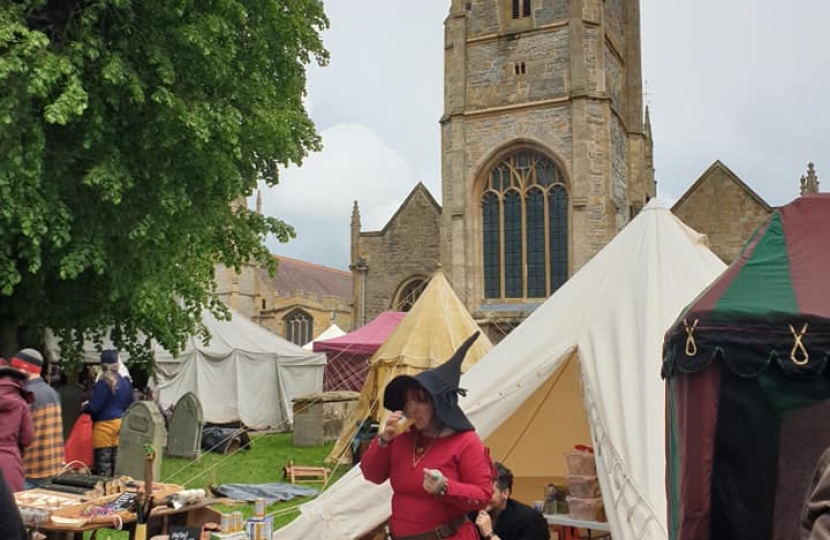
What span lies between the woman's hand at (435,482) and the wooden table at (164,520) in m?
2.18

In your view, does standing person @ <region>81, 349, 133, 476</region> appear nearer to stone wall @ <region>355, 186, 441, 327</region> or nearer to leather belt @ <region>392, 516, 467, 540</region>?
leather belt @ <region>392, 516, 467, 540</region>

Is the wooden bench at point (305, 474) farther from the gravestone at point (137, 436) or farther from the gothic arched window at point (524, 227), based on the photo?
the gothic arched window at point (524, 227)

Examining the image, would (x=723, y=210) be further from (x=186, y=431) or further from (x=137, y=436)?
(x=137, y=436)

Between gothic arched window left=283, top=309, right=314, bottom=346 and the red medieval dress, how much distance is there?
41330mm

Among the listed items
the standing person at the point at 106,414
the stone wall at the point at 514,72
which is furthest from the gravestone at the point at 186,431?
the stone wall at the point at 514,72

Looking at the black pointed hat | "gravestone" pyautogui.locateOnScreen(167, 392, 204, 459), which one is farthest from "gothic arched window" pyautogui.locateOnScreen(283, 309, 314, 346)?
the black pointed hat

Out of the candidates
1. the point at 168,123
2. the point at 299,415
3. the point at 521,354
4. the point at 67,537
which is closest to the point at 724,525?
the point at 521,354

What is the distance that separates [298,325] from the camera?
146 ft

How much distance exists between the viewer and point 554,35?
23.2 metres

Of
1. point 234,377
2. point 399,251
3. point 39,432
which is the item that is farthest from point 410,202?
point 39,432

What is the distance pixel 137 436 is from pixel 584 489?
5.18 meters

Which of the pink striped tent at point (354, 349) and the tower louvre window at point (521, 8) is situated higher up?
the tower louvre window at point (521, 8)

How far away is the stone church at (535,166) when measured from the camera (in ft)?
71.8

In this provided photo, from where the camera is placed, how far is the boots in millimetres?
7938
